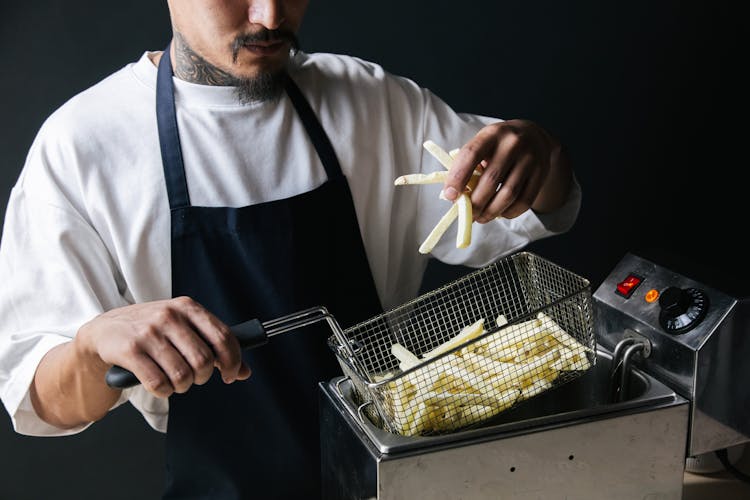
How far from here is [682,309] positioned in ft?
4.40

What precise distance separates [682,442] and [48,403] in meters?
0.94

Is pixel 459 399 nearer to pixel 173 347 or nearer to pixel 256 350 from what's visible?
pixel 173 347

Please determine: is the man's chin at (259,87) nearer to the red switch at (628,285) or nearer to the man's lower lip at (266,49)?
the man's lower lip at (266,49)

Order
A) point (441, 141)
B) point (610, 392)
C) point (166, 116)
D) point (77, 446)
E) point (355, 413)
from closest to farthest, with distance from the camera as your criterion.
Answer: point (355, 413) → point (610, 392) → point (166, 116) → point (441, 141) → point (77, 446)

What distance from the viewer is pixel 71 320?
144 centimetres

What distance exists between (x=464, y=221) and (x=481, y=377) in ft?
0.76

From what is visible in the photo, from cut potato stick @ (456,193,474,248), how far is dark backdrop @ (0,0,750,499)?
0.97 m

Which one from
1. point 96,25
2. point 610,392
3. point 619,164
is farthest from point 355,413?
point 619,164

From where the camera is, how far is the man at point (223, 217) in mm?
1451

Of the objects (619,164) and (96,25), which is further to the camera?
(619,164)

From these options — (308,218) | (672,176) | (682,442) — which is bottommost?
(672,176)

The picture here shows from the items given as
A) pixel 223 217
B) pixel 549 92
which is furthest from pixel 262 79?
pixel 549 92

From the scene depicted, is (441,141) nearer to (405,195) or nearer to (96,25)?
(405,195)

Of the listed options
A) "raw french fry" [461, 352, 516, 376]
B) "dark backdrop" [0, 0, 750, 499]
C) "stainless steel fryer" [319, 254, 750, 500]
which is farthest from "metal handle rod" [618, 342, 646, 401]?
"dark backdrop" [0, 0, 750, 499]
